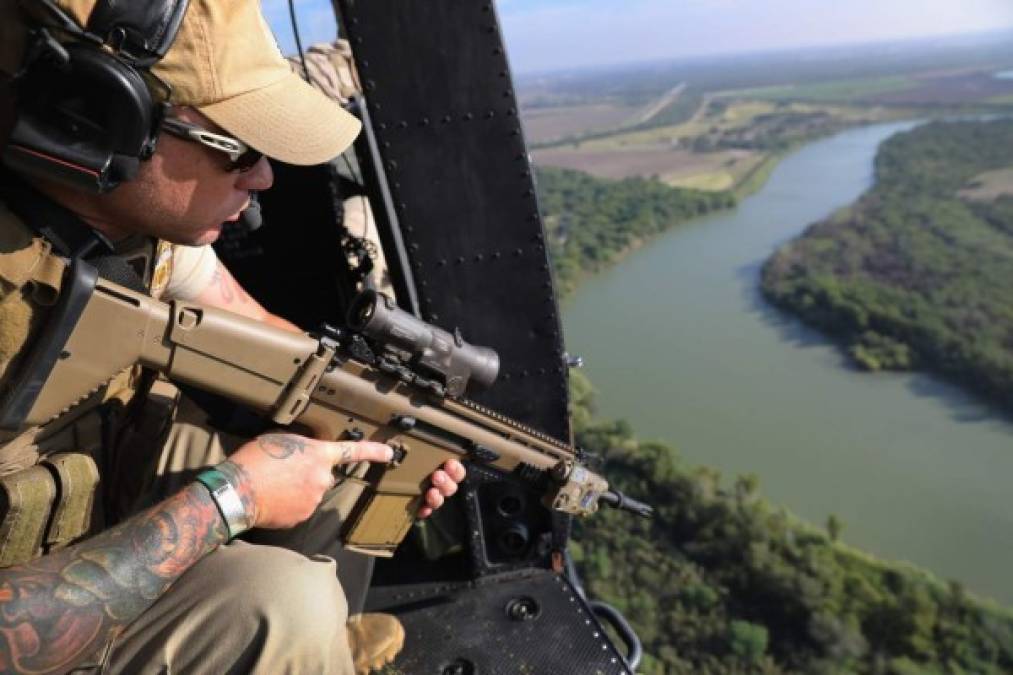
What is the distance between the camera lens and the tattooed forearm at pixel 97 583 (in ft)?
4.25

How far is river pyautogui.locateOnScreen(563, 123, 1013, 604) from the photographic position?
62.0ft

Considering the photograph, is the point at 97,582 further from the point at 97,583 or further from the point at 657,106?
the point at 657,106

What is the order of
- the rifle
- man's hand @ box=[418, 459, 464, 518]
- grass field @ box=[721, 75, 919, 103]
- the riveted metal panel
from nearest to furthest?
the rifle < man's hand @ box=[418, 459, 464, 518] < the riveted metal panel < grass field @ box=[721, 75, 919, 103]

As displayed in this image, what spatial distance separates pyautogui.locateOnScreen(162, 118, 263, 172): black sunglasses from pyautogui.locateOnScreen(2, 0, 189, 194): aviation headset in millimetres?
45

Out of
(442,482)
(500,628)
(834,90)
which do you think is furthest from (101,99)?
(834,90)

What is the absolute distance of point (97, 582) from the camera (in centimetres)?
138

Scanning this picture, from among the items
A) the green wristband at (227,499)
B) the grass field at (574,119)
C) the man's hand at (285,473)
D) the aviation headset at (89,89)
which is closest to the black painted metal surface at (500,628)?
the man's hand at (285,473)

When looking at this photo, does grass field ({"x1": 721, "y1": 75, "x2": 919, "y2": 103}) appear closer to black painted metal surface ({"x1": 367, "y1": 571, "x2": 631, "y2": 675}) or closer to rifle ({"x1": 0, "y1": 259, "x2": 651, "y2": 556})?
black painted metal surface ({"x1": 367, "y1": 571, "x2": 631, "y2": 675})

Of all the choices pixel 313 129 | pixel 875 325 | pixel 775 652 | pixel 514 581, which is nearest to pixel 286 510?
pixel 313 129

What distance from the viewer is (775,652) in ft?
59.9

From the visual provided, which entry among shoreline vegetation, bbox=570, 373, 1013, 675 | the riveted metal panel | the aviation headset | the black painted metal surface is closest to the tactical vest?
the aviation headset

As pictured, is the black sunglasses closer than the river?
Yes

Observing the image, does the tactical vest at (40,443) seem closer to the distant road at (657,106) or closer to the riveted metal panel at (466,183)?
the riveted metal panel at (466,183)

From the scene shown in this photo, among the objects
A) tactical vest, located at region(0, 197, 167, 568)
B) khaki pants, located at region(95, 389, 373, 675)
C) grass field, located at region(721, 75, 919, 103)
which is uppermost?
tactical vest, located at region(0, 197, 167, 568)
